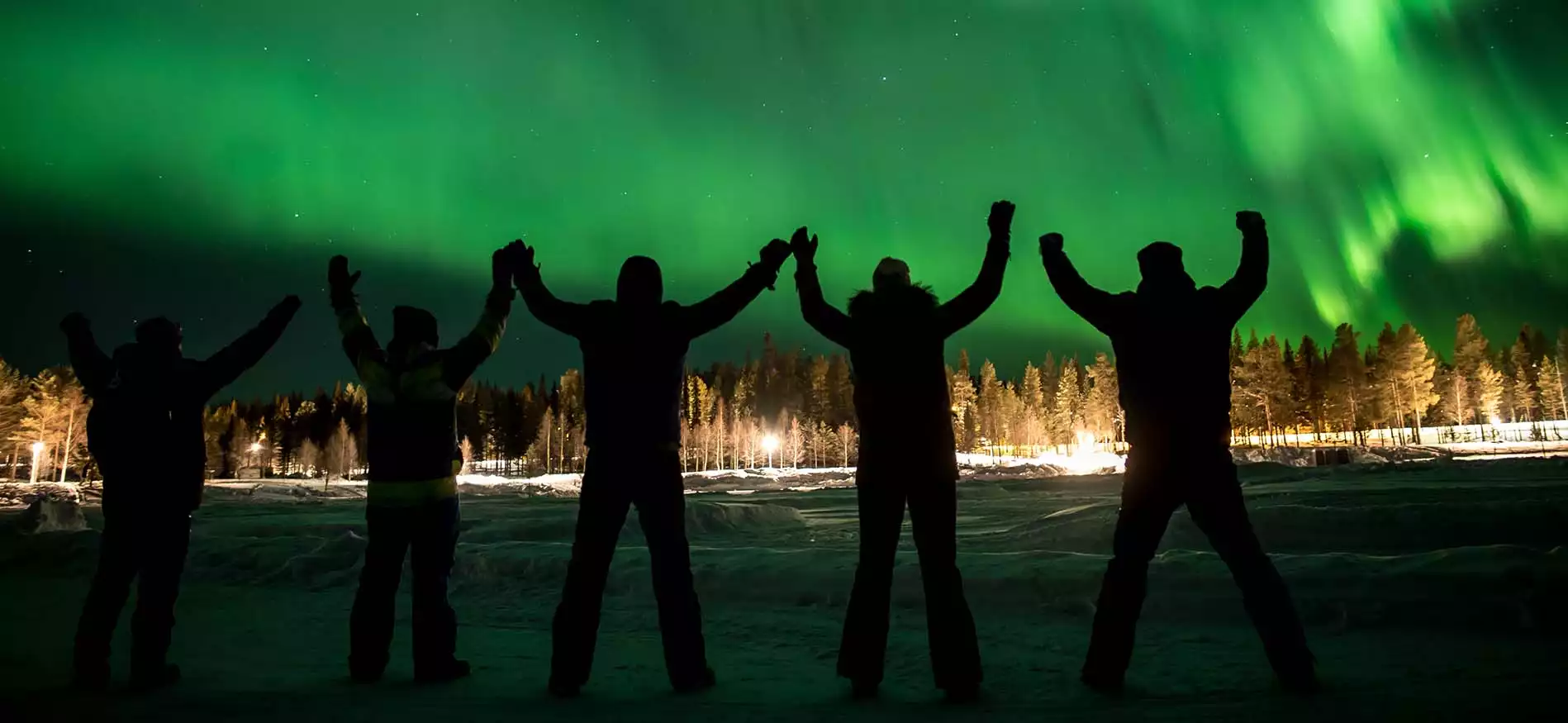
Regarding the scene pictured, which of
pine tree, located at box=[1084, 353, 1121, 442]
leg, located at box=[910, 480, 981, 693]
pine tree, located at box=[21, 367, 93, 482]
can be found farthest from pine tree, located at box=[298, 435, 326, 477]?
leg, located at box=[910, 480, 981, 693]

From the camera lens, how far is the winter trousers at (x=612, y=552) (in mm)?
3857

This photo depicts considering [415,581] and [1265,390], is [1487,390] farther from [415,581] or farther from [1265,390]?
[415,581]

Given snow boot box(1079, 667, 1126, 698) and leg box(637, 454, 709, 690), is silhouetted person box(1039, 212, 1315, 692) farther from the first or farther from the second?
leg box(637, 454, 709, 690)

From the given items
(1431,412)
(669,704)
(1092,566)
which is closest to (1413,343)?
(1431,412)

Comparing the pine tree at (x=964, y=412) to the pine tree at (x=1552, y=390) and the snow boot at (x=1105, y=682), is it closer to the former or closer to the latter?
the pine tree at (x=1552, y=390)

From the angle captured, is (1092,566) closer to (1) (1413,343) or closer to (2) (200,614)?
(2) (200,614)

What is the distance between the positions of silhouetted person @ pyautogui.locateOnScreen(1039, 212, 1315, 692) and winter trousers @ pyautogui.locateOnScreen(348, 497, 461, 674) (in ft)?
11.6

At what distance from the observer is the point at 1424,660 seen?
4.40 m

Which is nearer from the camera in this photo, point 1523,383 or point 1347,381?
point 1347,381

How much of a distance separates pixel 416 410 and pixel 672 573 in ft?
5.56

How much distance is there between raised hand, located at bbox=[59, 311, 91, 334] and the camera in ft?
15.6

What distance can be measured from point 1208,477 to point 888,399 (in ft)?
5.30

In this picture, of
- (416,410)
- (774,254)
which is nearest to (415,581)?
(416,410)

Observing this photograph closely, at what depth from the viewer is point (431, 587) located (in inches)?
161
